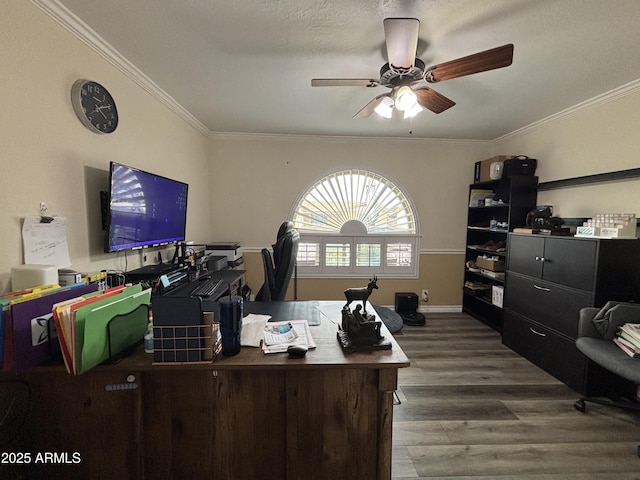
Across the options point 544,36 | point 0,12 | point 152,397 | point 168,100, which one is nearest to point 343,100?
point 544,36

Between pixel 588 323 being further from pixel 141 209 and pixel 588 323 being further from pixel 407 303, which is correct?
pixel 141 209

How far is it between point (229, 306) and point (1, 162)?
1226mm

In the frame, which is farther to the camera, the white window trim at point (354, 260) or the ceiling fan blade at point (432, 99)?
the white window trim at point (354, 260)

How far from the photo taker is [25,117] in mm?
1271

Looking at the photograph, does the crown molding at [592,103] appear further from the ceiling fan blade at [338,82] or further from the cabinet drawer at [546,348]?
the ceiling fan blade at [338,82]

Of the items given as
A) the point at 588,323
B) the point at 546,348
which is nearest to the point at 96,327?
the point at 588,323

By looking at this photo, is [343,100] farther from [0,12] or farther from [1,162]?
[1,162]

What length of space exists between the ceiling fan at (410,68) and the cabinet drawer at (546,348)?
7.17 ft

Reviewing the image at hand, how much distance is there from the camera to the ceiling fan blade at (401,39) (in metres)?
1.31

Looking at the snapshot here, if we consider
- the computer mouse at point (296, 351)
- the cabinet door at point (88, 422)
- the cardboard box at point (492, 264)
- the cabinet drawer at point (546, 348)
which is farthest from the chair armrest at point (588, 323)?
the cabinet door at point (88, 422)

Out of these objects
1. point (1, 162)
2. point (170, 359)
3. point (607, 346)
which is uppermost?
point (1, 162)

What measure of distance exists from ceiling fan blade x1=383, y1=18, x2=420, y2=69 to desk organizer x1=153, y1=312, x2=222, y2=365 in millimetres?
1584

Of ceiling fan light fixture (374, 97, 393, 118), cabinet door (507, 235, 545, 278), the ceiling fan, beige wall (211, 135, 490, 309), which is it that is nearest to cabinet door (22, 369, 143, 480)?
the ceiling fan

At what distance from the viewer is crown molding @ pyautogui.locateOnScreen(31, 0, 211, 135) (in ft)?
4.49
